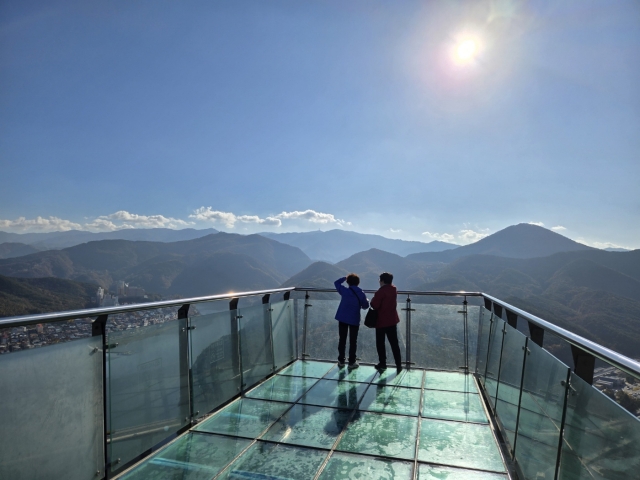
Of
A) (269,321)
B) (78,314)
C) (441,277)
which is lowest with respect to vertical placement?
(441,277)

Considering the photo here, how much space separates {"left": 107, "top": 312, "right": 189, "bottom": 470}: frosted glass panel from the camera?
9.52ft

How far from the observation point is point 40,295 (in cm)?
5341

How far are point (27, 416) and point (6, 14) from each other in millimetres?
22808

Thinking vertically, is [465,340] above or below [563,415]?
below

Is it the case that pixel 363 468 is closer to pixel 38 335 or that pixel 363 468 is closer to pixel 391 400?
pixel 391 400

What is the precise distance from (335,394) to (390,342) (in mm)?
1530

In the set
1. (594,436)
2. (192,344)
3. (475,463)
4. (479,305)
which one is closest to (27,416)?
(192,344)

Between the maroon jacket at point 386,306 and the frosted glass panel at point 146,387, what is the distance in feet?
10.5

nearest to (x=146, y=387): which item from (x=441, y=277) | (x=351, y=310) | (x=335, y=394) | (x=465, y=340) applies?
(x=335, y=394)

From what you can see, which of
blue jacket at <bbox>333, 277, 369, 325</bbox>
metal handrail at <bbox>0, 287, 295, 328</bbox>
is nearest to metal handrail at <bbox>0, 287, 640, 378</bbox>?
metal handrail at <bbox>0, 287, 295, 328</bbox>

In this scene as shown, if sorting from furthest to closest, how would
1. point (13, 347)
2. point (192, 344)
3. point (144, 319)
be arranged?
point (144, 319)
point (192, 344)
point (13, 347)

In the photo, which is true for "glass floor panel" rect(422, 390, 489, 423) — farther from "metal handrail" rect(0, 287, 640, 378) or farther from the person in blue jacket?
the person in blue jacket

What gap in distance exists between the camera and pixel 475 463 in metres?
3.20

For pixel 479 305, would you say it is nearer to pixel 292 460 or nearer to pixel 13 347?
pixel 292 460
